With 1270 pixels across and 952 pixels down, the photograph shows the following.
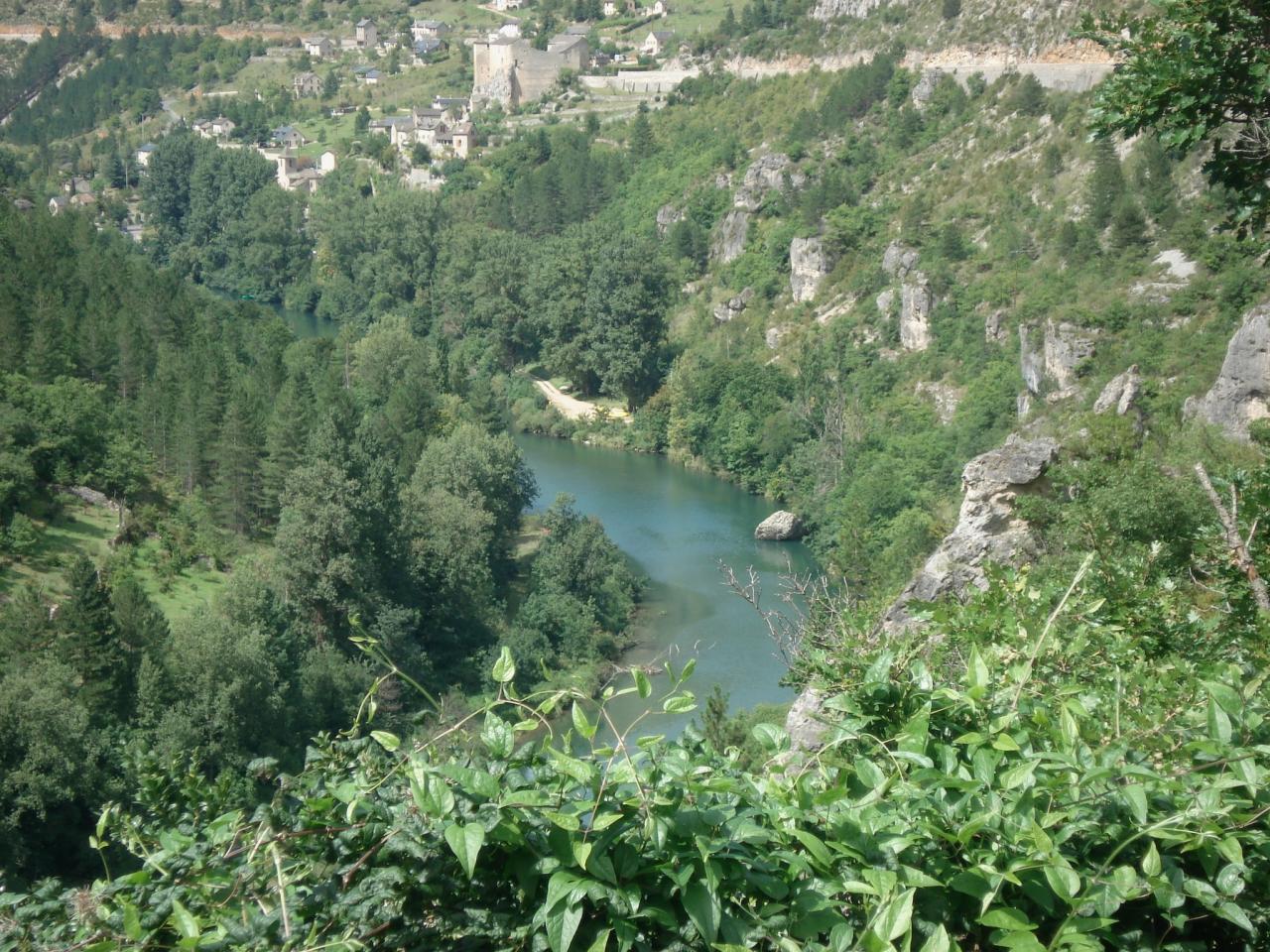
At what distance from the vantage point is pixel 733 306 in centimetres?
3716

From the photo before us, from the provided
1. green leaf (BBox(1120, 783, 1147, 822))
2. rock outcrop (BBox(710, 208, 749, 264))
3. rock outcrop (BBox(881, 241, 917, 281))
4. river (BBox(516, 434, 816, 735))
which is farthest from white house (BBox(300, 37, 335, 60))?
green leaf (BBox(1120, 783, 1147, 822))

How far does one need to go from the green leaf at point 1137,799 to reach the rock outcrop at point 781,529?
2475 cm

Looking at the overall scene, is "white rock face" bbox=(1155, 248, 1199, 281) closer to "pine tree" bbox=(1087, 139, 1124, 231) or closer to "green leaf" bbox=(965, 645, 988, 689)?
"pine tree" bbox=(1087, 139, 1124, 231)

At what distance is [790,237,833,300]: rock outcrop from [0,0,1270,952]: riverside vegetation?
1.09 ft

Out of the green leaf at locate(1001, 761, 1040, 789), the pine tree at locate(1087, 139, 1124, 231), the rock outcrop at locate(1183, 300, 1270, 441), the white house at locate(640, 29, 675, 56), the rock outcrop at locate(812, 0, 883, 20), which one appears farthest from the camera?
the white house at locate(640, 29, 675, 56)

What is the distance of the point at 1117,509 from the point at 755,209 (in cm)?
2954

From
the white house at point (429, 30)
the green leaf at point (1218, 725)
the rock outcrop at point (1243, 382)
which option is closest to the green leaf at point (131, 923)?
the green leaf at point (1218, 725)

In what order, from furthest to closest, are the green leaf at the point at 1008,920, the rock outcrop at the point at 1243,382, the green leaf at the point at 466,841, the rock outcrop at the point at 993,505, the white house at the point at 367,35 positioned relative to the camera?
the white house at the point at 367,35 → the rock outcrop at the point at 1243,382 → the rock outcrop at the point at 993,505 → the green leaf at the point at 1008,920 → the green leaf at the point at 466,841

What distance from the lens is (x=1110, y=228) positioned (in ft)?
85.1

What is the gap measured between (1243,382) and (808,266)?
1846cm

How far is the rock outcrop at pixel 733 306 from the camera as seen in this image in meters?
36.8

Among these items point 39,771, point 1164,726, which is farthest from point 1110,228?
point 1164,726

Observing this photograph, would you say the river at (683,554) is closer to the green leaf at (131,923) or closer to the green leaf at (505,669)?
the green leaf at (505,669)

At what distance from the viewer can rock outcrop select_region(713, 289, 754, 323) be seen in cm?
3675
